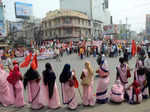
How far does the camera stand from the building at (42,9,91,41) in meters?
41.0

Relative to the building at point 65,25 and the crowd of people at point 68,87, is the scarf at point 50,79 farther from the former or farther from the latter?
the building at point 65,25

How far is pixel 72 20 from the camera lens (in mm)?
41094

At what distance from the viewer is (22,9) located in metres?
28.7

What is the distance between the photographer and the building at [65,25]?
41.0 m

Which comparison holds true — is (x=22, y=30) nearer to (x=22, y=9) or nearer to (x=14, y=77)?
(x=22, y=9)

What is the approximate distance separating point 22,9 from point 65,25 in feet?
47.6

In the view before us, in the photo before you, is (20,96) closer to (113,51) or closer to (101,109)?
(101,109)

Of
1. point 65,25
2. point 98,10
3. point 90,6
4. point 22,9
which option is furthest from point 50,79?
point 98,10

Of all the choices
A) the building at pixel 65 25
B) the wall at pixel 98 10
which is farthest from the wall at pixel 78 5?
the building at pixel 65 25

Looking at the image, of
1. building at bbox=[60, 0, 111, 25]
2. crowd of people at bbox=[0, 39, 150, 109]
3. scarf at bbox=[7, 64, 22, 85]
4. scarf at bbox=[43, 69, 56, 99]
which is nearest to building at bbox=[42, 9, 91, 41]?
building at bbox=[60, 0, 111, 25]

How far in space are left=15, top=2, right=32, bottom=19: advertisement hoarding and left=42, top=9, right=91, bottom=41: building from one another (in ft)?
41.5

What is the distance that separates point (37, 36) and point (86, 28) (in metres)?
17.2

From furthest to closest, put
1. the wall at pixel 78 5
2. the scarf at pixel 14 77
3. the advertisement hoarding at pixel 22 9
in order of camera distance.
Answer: the wall at pixel 78 5 → the advertisement hoarding at pixel 22 9 → the scarf at pixel 14 77

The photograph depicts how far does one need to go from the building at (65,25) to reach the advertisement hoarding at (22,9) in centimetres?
1263
